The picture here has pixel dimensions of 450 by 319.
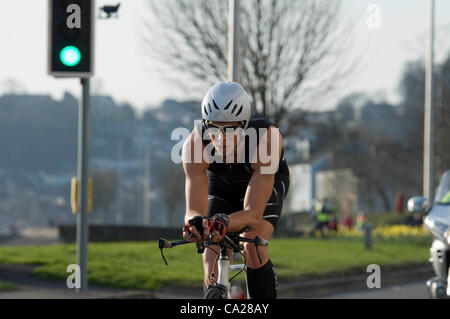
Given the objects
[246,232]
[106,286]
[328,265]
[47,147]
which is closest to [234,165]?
[246,232]

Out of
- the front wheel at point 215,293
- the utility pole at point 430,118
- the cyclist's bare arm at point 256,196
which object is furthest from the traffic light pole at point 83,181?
the utility pole at point 430,118

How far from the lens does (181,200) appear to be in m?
114

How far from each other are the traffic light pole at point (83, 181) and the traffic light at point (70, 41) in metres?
1.04

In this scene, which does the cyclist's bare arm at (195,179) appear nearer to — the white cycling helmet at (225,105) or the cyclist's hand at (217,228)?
the white cycling helmet at (225,105)

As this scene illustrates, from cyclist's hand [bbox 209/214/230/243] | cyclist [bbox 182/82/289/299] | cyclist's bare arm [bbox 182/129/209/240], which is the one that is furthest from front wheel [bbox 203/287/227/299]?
cyclist's bare arm [bbox 182/129/209/240]

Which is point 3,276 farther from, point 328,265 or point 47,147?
point 47,147

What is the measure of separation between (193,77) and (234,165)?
17426 millimetres

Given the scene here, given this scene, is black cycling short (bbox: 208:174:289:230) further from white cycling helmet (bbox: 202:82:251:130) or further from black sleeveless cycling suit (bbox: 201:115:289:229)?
white cycling helmet (bbox: 202:82:251:130)

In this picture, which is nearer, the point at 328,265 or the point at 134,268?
the point at 134,268

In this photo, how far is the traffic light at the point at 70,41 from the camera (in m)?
10.2

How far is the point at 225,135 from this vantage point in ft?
17.4

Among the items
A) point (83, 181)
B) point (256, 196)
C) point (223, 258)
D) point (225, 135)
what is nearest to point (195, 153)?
point (225, 135)

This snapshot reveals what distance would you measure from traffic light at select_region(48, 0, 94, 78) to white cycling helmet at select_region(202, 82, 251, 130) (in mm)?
5221

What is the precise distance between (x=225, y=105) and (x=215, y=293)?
1.03 meters
